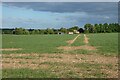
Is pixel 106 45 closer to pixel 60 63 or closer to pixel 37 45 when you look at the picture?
pixel 37 45

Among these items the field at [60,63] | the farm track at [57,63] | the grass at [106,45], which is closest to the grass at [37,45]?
the field at [60,63]

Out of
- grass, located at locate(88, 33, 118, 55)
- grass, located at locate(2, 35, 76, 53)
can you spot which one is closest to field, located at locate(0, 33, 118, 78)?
grass, located at locate(88, 33, 118, 55)

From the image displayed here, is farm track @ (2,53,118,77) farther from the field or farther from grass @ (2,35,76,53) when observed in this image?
grass @ (2,35,76,53)

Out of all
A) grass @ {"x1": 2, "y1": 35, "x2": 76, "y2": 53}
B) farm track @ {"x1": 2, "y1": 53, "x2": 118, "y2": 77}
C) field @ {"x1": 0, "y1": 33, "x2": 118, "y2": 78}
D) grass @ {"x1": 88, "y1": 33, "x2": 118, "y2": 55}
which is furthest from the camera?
grass @ {"x1": 2, "y1": 35, "x2": 76, "y2": 53}

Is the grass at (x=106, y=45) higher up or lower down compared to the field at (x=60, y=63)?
higher up

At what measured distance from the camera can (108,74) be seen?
12570 millimetres

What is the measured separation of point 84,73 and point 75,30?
537ft

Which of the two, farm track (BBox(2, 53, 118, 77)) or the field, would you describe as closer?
the field

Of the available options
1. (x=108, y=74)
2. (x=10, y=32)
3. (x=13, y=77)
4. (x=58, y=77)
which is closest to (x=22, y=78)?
(x=13, y=77)

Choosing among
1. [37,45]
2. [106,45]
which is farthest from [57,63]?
[37,45]

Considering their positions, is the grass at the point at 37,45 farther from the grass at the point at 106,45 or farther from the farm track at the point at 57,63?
the farm track at the point at 57,63

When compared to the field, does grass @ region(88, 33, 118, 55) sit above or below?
above

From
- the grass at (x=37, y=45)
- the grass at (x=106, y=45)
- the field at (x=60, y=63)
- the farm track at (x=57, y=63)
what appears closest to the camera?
the field at (x=60, y=63)

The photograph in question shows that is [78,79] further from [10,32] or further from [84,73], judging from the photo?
[10,32]
